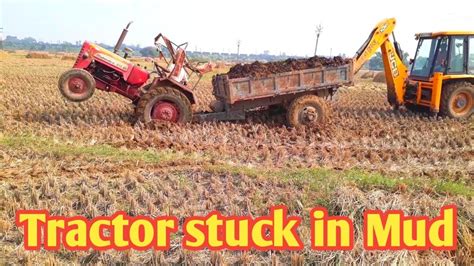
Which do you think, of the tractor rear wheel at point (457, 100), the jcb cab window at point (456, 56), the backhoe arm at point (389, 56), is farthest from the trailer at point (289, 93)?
the jcb cab window at point (456, 56)

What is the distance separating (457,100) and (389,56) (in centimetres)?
209

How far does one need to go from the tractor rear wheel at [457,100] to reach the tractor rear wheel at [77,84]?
28.5 feet

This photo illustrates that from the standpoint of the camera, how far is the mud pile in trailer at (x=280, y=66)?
35.4 ft

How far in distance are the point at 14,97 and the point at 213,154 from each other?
8.65 meters

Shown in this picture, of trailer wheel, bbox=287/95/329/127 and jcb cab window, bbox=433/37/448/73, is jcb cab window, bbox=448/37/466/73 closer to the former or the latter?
jcb cab window, bbox=433/37/448/73

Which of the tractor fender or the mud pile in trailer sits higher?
the mud pile in trailer

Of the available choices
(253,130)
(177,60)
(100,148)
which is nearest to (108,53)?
(177,60)

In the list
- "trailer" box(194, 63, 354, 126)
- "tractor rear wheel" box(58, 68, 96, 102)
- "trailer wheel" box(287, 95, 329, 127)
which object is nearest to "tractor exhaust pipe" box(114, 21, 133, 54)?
"tractor rear wheel" box(58, 68, 96, 102)

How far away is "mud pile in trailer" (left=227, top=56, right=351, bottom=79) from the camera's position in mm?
10798

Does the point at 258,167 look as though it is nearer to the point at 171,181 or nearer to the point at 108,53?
the point at 171,181

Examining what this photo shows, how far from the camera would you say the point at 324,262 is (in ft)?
15.3

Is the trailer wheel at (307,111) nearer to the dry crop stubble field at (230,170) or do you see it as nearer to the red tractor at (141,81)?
the dry crop stubble field at (230,170)

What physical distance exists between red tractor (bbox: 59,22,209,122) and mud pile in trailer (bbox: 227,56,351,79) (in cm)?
103

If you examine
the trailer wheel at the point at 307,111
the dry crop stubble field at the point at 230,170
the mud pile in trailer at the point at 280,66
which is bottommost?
the dry crop stubble field at the point at 230,170
